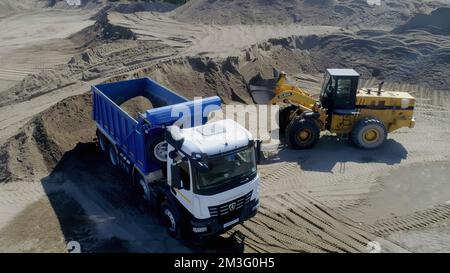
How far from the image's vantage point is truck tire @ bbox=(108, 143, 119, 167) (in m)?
12.0

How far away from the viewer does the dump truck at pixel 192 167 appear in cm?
805

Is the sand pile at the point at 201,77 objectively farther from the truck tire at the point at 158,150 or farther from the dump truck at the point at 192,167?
the truck tire at the point at 158,150

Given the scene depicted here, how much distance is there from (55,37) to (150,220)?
2581 centimetres

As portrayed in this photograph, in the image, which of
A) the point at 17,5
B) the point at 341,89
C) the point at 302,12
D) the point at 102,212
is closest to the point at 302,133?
the point at 341,89

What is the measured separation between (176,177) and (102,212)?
326 centimetres

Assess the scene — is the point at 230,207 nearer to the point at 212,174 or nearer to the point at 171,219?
the point at 212,174

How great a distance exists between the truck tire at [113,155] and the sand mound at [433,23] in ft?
67.3

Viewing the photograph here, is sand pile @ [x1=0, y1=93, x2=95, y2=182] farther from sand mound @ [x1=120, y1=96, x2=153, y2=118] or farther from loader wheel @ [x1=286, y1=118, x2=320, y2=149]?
loader wheel @ [x1=286, y1=118, x2=320, y2=149]

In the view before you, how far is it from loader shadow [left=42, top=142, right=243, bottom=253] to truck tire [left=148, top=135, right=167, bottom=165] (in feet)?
4.83

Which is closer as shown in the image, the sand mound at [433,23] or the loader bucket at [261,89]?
the loader bucket at [261,89]

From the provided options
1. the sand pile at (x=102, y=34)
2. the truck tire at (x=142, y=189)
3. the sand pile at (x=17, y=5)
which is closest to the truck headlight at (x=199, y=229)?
the truck tire at (x=142, y=189)

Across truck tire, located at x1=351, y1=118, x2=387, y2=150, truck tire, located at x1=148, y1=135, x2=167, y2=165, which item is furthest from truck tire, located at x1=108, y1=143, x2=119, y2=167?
truck tire, located at x1=351, y1=118, x2=387, y2=150
